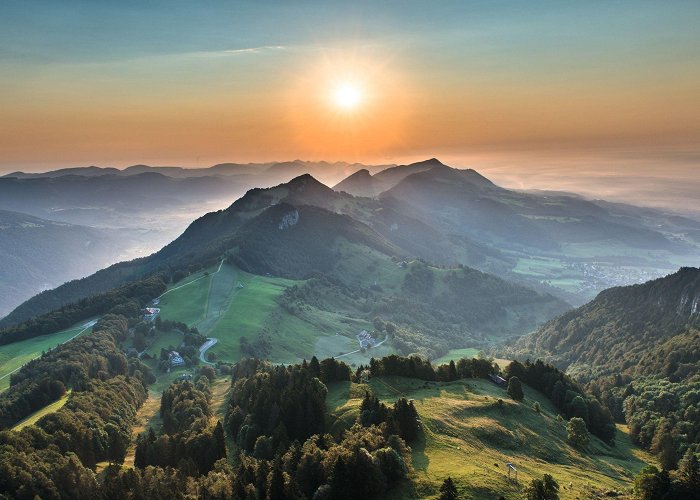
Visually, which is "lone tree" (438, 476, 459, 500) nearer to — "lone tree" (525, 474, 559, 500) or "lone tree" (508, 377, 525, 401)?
"lone tree" (525, 474, 559, 500)

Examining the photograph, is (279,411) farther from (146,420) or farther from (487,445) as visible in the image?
(146,420)

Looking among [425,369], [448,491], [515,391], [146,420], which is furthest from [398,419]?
[146,420]

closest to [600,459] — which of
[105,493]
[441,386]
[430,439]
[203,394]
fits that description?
[441,386]

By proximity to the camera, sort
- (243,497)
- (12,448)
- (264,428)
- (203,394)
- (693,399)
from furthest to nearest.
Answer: (203,394) < (693,399) < (264,428) < (12,448) < (243,497)

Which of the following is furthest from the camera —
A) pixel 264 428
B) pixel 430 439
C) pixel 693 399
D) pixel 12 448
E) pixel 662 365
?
pixel 662 365

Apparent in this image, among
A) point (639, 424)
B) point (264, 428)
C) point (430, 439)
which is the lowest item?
point (639, 424)

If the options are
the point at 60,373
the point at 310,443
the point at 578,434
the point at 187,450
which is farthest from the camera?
the point at 60,373

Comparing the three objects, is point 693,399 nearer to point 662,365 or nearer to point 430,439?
point 662,365
